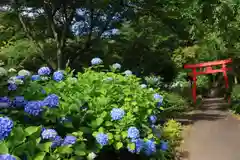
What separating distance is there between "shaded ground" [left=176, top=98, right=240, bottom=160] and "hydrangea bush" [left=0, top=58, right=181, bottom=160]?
1005mm

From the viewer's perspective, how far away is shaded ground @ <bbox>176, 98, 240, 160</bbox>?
5043 millimetres

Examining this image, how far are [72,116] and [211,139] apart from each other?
3.57m

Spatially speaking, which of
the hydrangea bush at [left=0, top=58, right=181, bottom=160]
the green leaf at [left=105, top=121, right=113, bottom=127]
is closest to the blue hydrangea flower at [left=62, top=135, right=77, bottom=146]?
the hydrangea bush at [left=0, top=58, right=181, bottom=160]

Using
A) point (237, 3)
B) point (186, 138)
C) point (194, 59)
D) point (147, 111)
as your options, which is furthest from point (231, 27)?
point (147, 111)

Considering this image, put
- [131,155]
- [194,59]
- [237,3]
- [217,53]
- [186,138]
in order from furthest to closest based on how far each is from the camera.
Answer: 1. [194,59]
2. [217,53]
3. [237,3]
4. [186,138]
5. [131,155]

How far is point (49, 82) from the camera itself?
337 centimetres

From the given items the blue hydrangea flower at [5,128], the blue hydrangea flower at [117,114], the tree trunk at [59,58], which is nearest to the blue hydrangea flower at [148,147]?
the blue hydrangea flower at [117,114]

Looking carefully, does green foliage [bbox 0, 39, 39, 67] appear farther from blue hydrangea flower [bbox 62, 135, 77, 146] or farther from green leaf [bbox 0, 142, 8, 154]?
green leaf [bbox 0, 142, 8, 154]

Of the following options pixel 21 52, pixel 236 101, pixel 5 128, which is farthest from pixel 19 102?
pixel 236 101

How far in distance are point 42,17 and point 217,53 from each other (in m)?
7.80

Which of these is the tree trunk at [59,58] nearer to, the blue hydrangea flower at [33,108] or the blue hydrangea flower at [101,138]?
the blue hydrangea flower at [101,138]

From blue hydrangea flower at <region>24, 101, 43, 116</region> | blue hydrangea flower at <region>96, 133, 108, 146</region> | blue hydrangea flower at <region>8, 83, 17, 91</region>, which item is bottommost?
blue hydrangea flower at <region>96, 133, 108, 146</region>

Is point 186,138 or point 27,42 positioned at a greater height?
point 27,42

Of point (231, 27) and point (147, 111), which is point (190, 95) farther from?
point (147, 111)
